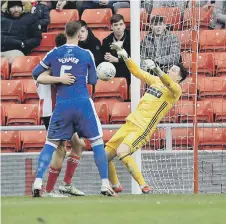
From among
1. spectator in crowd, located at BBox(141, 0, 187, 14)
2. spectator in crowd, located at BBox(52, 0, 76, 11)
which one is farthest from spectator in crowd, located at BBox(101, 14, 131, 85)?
spectator in crowd, located at BBox(52, 0, 76, 11)

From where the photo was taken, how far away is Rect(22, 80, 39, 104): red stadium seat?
15.2 metres

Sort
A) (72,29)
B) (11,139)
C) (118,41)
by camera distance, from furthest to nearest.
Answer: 1. (118,41)
2. (11,139)
3. (72,29)

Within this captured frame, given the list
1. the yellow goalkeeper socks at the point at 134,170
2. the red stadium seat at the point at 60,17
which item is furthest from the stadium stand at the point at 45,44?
the yellow goalkeeper socks at the point at 134,170

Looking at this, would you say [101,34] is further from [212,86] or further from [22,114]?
[212,86]

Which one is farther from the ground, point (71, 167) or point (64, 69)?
point (64, 69)

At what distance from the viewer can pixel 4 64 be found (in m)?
15.7

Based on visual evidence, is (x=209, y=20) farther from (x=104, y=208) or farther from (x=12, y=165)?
(x=104, y=208)

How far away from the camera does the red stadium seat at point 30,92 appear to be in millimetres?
15203

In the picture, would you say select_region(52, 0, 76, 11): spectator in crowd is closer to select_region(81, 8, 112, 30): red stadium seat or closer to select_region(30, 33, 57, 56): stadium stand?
select_region(81, 8, 112, 30): red stadium seat

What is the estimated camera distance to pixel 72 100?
10.4m

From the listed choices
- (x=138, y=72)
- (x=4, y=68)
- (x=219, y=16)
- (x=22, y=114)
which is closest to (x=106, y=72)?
(x=138, y=72)

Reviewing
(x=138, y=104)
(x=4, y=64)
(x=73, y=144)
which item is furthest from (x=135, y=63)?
(x=4, y=64)

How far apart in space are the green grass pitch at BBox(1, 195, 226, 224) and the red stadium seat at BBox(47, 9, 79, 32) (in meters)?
7.52

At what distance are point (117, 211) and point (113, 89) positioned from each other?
647 cm
